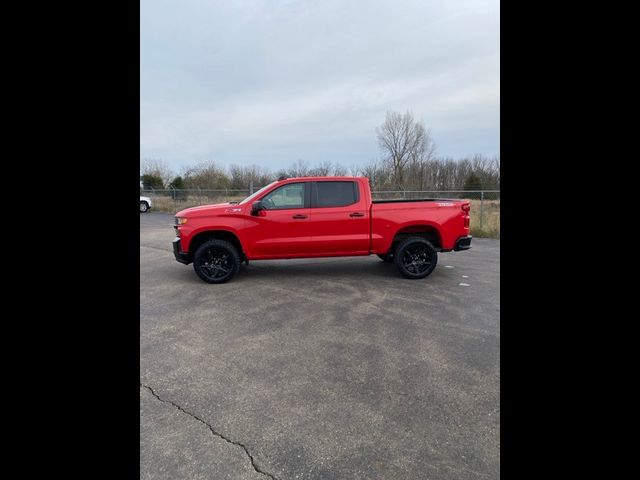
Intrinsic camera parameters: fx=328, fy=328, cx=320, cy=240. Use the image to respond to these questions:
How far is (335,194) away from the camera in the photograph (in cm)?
630

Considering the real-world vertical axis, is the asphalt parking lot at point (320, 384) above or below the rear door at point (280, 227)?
below

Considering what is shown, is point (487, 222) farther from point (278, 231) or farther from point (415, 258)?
point (278, 231)

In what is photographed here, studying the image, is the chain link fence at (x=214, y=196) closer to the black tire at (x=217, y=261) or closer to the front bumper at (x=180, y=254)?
the front bumper at (x=180, y=254)

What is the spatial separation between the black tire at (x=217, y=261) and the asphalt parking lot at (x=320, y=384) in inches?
21.0

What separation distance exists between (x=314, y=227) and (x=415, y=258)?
2.03 m

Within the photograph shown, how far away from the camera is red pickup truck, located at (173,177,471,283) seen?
6066 millimetres

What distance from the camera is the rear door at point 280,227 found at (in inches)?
240

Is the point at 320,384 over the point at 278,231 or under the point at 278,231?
under

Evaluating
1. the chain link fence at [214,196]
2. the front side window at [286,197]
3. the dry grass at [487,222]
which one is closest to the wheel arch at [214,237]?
the front side window at [286,197]

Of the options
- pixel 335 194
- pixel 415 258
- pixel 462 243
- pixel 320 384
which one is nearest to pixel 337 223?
pixel 335 194
